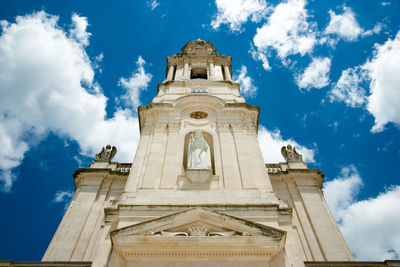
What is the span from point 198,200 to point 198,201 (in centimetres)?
13

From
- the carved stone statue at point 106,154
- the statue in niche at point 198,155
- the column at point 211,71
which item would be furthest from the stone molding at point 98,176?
the column at point 211,71

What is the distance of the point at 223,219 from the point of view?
41.4 feet

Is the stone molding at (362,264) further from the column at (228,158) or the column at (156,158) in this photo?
the column at (156,158)

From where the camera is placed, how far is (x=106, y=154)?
23.6m

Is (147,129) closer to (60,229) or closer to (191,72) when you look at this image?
(60,229)

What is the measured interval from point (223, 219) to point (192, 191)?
2840mm

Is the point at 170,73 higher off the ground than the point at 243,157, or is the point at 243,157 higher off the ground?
the point at 170,73

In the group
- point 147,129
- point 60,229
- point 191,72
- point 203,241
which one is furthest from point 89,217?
point 191,72

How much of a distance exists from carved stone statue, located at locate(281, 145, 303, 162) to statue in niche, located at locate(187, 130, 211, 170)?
7959mm

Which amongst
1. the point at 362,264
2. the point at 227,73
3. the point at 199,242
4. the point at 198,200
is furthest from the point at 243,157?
the point at 227,73

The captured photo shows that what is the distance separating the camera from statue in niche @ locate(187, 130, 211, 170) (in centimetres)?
1666

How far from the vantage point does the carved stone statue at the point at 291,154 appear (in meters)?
23.4

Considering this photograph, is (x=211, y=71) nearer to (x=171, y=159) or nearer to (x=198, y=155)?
(x=198, y=155)

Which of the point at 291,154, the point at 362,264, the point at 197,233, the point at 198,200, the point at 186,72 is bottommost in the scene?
the point at 362,264
